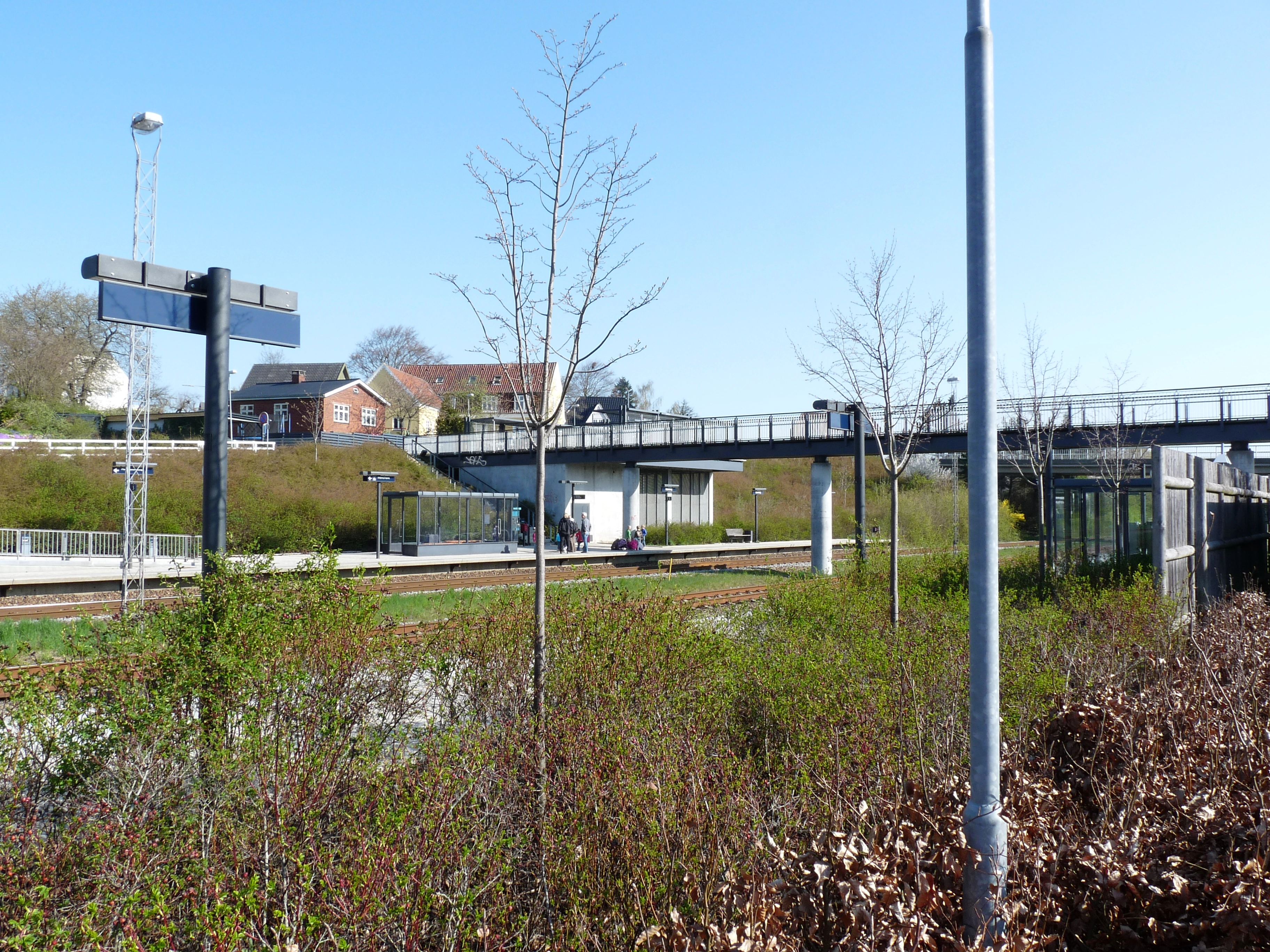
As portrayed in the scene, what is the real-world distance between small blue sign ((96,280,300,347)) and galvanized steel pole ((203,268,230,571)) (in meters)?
0.11

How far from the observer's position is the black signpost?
6.29 m

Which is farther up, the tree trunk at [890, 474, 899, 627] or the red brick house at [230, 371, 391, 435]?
the red brick house at [230, 371, 391, 435]

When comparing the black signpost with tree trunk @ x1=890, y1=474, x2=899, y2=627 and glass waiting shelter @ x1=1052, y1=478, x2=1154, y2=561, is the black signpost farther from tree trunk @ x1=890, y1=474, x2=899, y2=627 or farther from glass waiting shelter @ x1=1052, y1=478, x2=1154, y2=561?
glass waiting shelter @ x1=1052, y1=478, x2=1154, y2=561

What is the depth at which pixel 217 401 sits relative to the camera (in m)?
6.59

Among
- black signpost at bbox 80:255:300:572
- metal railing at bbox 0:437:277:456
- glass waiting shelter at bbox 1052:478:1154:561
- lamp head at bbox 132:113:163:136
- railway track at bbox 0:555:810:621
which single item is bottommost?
railway track at bbox 0:555:810:621

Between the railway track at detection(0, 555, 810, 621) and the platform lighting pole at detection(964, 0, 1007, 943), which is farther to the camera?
the railway track at detection(0, 555, 810, 621)

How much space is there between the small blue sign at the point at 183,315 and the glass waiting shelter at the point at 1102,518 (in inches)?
564

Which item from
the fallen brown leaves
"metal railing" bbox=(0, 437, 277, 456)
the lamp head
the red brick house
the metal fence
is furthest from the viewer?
the red brick house

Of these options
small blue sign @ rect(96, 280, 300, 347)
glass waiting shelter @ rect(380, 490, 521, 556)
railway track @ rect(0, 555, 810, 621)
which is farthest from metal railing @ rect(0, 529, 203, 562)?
small blue sign @ rect(96, 280, 300, 347)

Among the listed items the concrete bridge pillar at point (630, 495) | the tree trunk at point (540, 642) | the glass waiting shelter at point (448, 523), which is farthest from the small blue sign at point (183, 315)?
the concrete bridge pillar at point (630, 495)

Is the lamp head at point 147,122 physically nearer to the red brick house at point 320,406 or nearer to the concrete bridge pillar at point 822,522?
the concrete bridge pillar at point 822,522

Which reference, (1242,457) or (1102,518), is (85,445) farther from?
(1242,457)

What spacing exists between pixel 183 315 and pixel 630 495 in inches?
1705

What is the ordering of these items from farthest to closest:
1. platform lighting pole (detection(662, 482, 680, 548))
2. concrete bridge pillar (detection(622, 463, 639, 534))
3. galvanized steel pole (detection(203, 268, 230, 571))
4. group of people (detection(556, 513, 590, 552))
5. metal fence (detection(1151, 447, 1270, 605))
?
concrete bridge pillar (detection(622, 463, 639, 534)) → platform lighting pole (detection(662, 482, 680, 548)) → group of people (detection(556, 513, 590, 552)) → metal fence (detection(1151, 447, 1270, 605)) → galvanized steel pole (detection(203, 268, 230, 571))
